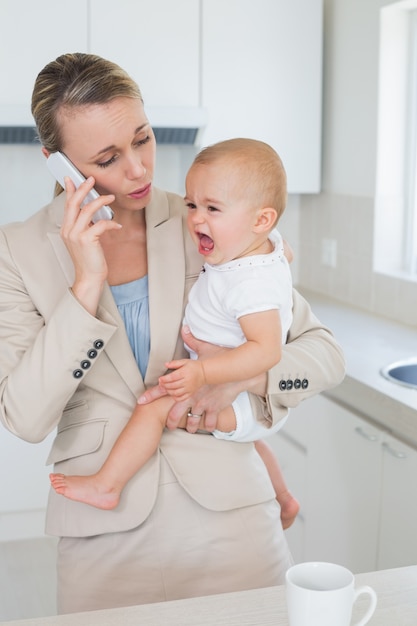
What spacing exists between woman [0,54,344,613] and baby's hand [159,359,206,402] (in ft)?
0.20

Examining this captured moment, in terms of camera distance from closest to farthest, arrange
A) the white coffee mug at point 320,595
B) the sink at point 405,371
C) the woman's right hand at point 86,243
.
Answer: the white coffee mug at point 320,595
the woman's right hand at point 86,243
the sink at point 405,371

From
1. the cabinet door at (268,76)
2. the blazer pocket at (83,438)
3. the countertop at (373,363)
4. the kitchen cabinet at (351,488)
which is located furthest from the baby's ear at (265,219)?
the cabinet door at (268,76)

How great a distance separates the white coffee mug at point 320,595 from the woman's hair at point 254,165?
0.68 metres

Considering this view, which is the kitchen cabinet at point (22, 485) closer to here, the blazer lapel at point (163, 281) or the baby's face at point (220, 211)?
the blazer lapel at point (163, 281)

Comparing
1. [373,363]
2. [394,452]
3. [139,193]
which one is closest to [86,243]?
[139,193]

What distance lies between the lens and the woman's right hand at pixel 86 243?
131 centimetres

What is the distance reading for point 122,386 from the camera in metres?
Answer: 1.44

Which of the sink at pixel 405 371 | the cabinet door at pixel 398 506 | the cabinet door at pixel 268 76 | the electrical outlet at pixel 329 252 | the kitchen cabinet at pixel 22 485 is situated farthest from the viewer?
the electrical outlet at pixel 329 252

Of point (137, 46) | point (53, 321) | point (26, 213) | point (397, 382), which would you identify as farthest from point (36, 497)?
point (53, 321)

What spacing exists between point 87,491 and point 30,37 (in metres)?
2.01

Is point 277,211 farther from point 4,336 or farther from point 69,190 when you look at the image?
point 4,336

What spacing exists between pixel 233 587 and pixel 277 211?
0.64 meters

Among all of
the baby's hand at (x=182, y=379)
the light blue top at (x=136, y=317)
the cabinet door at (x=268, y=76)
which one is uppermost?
the cabinet door at (x=268, y=76)

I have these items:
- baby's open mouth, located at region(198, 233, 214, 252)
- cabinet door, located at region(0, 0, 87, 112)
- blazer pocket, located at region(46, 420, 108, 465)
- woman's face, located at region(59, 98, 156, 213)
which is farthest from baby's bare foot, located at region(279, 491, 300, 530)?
cabinet door, located at region(0, 0, 87, 112)
